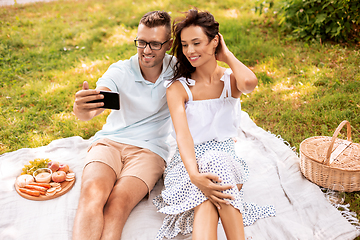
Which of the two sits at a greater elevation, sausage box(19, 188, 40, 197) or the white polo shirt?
the white polo shirt

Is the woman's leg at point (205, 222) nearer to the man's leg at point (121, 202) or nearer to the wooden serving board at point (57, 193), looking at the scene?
the man's leg at point (121, 202)

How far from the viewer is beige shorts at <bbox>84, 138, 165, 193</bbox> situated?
2826 mm

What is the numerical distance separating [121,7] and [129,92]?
592 centimetres

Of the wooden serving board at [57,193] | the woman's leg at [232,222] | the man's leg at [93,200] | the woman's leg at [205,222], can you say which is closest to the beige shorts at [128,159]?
the man's leg at [93,200]

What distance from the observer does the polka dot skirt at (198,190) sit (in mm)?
2324

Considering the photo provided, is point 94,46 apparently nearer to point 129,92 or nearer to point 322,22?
point 129,92

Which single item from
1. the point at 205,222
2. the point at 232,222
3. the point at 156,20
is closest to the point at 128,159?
the point at 205,222

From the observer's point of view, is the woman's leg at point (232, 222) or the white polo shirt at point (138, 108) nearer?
the woman's leg at point (232, 222)

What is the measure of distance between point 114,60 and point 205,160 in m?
4.14

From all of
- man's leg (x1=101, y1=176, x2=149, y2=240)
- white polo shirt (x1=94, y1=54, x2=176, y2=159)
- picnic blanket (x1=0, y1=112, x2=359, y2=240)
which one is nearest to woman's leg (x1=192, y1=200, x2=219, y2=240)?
picnic blanket (x1=0, y1=112, x2=359, y2=240)

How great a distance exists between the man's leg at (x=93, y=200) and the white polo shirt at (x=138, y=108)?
1.66 ft

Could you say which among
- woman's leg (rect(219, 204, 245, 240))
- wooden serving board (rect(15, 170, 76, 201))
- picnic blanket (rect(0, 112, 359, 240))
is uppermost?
woman's leg (rect(219, 204, 245, 240))

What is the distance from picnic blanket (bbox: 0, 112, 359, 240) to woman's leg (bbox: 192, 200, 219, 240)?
0.44 metres

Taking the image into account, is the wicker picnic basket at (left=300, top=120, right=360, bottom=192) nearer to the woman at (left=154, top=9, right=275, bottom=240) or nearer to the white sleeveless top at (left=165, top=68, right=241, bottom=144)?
the woman at (left=154, top=9, right=275, bottom=240)
